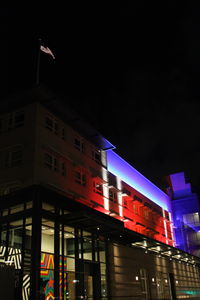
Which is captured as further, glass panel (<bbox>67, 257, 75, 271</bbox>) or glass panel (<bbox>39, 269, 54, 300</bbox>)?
glass panel (<bbox>67, 257, 75, 271</bbox>)

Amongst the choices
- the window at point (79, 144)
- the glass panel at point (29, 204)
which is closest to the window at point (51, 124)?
the window at point (79, 144)

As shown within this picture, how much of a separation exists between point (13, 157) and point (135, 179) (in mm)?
22767

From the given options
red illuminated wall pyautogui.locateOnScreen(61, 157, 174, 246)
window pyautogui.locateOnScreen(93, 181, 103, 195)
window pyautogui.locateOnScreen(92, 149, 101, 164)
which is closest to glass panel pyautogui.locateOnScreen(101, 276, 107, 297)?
red illuminated wall pyautogui.locateOnScreen(61, 157, 174, 246)

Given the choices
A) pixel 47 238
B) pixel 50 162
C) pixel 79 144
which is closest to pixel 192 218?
pixel 79 144

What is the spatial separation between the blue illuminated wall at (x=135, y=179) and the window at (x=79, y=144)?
6.37m

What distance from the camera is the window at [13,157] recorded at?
85.6 ft

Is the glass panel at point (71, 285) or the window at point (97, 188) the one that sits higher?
the window at point (97, 188)

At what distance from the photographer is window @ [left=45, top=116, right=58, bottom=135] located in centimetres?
2847

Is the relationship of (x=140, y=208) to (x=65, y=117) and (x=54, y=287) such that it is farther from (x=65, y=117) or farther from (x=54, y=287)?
(x=54, y=287)

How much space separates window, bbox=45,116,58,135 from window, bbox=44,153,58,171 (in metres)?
2.81

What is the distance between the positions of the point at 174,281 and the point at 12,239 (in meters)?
24.2

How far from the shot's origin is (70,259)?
23.8 metres

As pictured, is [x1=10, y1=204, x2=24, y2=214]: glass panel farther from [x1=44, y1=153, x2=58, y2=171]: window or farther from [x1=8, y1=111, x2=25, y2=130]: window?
[x1=8, y1=111, x2=25, y2=130]: window

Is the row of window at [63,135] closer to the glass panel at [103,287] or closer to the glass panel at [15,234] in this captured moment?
the glass panel at [15,234]
